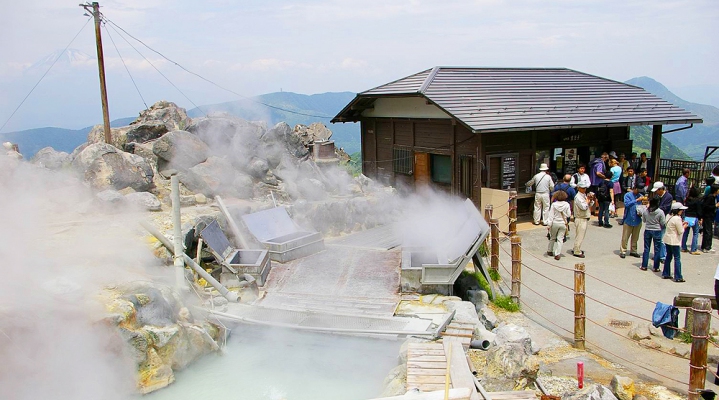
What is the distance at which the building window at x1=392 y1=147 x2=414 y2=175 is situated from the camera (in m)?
18.6

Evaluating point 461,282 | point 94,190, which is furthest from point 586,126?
point 94,190

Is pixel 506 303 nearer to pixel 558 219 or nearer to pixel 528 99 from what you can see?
pixel 558 219

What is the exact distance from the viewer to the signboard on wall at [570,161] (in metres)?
17.4

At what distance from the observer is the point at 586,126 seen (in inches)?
642

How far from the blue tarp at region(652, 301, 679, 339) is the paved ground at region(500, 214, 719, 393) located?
22cm

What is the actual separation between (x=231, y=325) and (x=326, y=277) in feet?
7.51

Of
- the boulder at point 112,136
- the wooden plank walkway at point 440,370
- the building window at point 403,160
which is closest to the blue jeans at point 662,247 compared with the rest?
the wooden plank walkway at point 440,370

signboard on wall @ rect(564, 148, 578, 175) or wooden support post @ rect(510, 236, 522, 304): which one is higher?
signboard on wall @ rect(564, 148, 578, 175)

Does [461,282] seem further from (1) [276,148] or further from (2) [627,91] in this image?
(2) [627,91]

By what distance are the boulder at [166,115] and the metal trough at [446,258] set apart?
38.1ft

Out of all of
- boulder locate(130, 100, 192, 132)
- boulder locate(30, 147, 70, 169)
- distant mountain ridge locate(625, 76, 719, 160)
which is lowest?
distant mountain ridge locate(625, 76, 719, 160)

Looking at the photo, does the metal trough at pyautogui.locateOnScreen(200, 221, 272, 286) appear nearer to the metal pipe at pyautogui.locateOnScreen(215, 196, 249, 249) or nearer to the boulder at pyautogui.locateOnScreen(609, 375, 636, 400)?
the metal pipe at pyautogui.locateOnScreen(215, 196, 249, 249)

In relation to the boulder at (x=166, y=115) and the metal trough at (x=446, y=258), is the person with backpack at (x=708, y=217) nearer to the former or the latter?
the metal trough at (x=446, y=258)

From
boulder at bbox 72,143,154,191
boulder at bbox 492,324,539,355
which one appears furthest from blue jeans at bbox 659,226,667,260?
boulder at bbox 72,143,154,191
